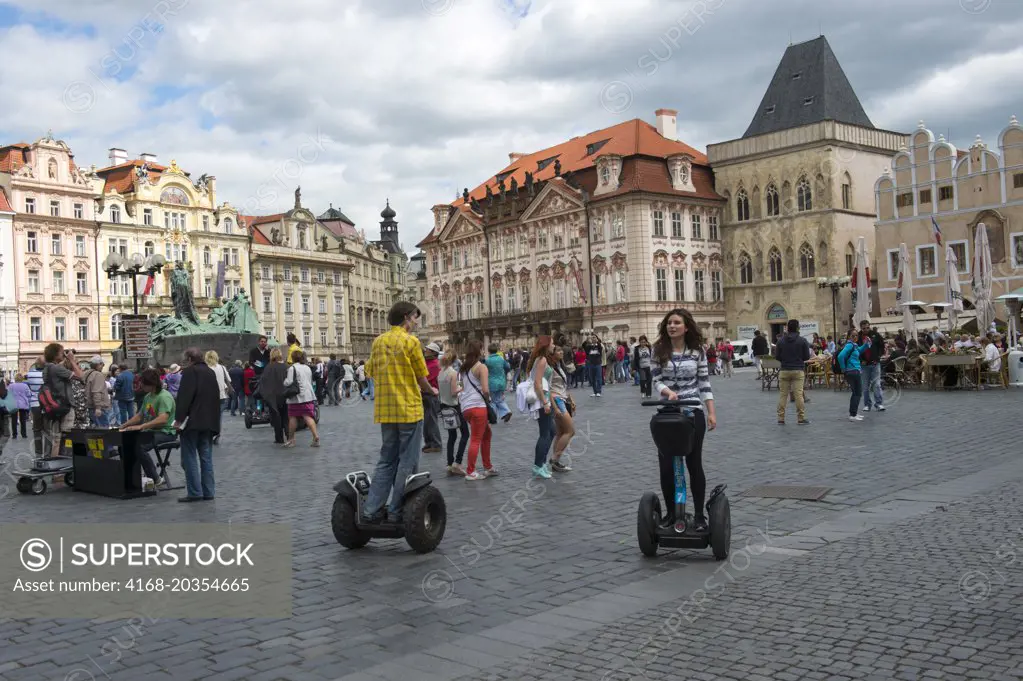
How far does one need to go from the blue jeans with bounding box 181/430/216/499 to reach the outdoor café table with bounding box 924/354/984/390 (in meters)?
19.2

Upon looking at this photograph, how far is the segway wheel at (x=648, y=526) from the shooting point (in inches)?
280

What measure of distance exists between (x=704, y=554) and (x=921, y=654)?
98.8 inches

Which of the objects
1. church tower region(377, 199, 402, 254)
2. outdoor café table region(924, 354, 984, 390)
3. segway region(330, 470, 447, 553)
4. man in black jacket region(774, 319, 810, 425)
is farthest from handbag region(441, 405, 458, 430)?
church tower region(377, 199, 402, 254)

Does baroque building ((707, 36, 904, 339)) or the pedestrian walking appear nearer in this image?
the pedestrian walking

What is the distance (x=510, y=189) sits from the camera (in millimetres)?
69750

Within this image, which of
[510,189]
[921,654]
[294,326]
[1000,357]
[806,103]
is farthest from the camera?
[294,326]

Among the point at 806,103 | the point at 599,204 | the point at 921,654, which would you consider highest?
the point at 806,103

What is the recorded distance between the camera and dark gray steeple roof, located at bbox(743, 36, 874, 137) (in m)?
59.8

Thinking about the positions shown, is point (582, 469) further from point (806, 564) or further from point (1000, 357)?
point (1000, 357)

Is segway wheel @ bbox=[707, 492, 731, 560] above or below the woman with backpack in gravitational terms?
below

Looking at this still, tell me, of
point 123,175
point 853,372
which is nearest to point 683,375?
point 853,372

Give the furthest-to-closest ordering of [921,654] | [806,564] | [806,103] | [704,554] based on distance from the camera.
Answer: [806,103], [704,554], [806,564], [921,654]

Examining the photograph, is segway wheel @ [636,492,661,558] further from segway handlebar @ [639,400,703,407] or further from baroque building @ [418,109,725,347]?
baroque building @ [418,109,725,347]

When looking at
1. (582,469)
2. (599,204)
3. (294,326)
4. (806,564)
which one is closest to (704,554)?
(806,564)
